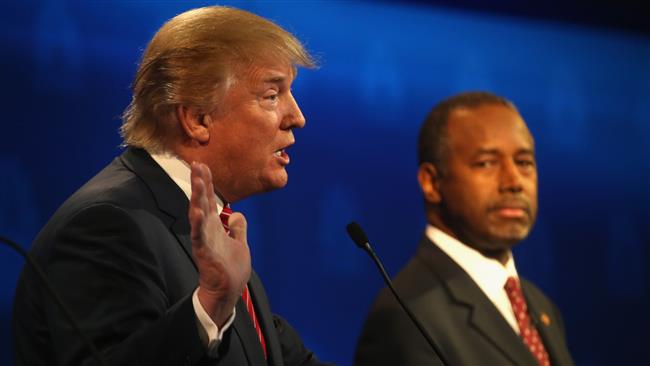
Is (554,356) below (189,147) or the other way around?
below

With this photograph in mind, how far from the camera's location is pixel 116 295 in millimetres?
1914

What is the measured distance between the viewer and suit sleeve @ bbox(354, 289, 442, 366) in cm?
273

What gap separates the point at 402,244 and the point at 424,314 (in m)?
1.26

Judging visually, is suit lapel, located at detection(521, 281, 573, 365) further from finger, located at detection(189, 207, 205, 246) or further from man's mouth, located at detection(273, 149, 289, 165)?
finger, located at detection(189, 207, 205, 246)

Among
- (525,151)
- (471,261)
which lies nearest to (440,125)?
(525,151)

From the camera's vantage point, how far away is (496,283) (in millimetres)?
2990

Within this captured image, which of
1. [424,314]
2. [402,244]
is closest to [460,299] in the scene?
[424,314]

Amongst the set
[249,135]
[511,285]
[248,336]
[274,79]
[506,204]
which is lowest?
[511,285]

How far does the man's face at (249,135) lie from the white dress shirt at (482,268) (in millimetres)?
787

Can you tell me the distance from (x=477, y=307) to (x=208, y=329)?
3.96 ft

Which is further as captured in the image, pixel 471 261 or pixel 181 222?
pixel 471 261

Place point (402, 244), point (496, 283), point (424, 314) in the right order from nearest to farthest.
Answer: point (424, 314), point (496, 283), point (402, 244)

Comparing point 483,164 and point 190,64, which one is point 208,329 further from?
point 483,164

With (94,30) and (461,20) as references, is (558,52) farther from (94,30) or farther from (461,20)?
(94,30)
